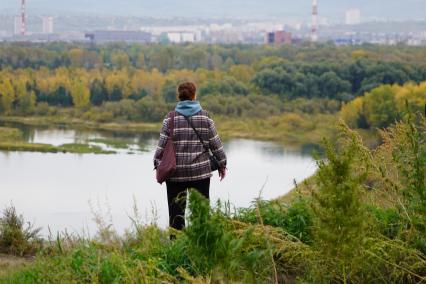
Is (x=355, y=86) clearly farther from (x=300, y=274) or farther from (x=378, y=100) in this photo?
(x=300, y=274)

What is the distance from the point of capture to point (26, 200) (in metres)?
20.5

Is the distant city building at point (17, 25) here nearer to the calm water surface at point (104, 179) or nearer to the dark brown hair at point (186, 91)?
the calm water surface at point (104, 179)

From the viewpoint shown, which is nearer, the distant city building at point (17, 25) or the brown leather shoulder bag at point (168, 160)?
the brown leather shoulder bag at point (168, 160)

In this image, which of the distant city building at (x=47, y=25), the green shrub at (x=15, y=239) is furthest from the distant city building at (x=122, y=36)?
the green shrub at (x=15, y=239)

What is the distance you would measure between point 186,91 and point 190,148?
12.0 inches

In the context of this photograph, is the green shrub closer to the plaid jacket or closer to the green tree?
the plaid jacket

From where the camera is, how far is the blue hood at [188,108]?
4898 mm

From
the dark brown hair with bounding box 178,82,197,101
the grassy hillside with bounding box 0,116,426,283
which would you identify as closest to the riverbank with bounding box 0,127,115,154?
the dark brown hair with bounding box 178,82,197,101

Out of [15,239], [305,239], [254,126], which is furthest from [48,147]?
[305,239]

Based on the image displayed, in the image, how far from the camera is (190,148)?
4863 mm

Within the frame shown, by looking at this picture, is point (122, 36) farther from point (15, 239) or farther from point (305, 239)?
point (305, 239)

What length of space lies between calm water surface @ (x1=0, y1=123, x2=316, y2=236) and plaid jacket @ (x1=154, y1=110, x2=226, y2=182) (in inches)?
352

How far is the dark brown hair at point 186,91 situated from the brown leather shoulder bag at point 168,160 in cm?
11

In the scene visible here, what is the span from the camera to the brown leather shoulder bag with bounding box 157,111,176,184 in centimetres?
479
